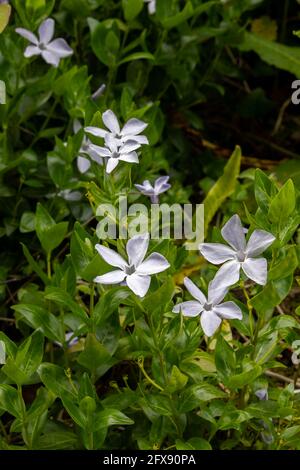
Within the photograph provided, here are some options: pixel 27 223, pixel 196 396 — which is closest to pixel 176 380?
pixel 196 396

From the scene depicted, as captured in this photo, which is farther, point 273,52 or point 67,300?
point 273,52

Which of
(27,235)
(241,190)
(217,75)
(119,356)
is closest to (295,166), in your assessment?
(241,190)

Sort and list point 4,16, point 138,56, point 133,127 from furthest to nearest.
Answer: point 138,56, point 4,16, point 133,127

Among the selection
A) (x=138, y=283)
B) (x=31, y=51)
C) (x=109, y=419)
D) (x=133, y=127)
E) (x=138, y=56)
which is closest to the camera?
(x=138, y=283)

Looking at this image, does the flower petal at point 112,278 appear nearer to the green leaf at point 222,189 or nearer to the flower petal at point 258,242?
the flower petal at point 258,242

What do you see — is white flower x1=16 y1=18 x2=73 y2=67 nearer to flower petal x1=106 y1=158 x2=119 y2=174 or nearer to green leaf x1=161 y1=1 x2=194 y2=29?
green leaf x1=161 y1=1 x2=194 y2=29

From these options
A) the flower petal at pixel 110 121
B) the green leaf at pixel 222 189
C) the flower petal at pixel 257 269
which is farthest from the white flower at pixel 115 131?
the green leaf at pixel 222 189

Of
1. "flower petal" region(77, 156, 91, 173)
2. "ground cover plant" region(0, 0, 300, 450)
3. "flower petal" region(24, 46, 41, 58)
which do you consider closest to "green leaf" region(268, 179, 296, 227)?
"ground cover plant" region(0, 0, 300, 450)

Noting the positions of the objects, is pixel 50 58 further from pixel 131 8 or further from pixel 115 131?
pixel 115 131
